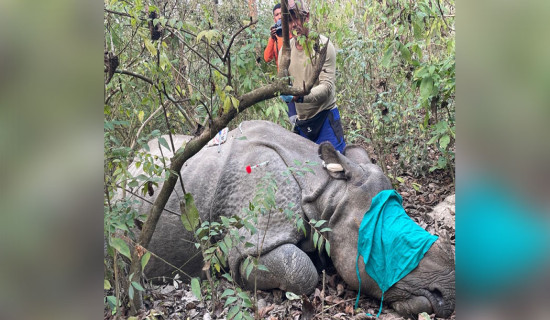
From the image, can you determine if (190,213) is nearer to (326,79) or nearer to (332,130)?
(326,79)

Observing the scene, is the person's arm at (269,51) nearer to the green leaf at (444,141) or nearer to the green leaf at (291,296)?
the green leaf at (444,141)

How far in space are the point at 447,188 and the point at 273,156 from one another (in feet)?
8.10

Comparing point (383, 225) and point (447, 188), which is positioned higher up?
point (383, 225)

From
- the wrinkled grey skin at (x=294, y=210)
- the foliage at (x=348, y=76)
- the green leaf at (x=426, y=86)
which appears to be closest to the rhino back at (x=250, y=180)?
the wrinkled grey skin at (x=294, y=210)

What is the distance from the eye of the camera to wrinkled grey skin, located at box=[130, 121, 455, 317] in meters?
3.40

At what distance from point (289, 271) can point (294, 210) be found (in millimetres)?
556

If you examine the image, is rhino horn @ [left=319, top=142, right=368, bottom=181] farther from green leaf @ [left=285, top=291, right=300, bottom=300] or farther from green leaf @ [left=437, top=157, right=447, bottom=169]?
green leaf @ [left=437, top=157, right=447, bottom=169]

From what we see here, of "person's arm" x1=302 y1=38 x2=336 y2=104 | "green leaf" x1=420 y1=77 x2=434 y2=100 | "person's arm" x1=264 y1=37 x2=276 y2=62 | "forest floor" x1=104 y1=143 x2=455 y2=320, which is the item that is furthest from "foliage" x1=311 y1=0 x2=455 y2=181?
"forest floor" x1=104 y1=143 x2=455 y2=320

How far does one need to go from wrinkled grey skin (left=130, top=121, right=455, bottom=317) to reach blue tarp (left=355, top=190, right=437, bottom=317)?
68mm
